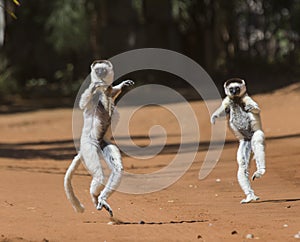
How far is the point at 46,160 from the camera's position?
17812mm

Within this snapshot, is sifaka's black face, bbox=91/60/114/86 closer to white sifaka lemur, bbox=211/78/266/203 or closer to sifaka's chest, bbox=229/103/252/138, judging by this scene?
white sifaka lemur, bbox=211/78/266/203

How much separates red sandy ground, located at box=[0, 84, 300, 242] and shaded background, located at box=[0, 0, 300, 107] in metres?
17.2

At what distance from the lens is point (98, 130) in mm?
9453

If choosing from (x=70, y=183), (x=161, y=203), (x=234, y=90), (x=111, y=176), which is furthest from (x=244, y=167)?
(x=70, y=183)

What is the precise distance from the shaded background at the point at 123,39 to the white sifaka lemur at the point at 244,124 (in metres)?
24.1

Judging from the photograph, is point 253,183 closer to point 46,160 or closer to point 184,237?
point 184,237

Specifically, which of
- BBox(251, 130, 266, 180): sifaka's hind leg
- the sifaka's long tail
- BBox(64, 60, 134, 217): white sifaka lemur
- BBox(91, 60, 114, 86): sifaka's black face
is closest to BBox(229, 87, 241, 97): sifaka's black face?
BBox(251, 130, 266, 180): sifaka's hind leg

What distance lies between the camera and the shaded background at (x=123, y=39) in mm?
37250

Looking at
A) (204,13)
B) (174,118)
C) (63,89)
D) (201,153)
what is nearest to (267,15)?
(204,13)

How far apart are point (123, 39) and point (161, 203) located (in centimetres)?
2690

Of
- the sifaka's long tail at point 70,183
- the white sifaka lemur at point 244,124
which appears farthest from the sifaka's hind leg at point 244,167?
the sifaka's long tail at point 70,183

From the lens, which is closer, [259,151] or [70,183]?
[70,183]

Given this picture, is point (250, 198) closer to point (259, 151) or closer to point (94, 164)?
point (259, 151)

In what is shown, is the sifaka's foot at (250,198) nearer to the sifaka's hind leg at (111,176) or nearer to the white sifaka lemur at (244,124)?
the white sifaka lemur at (244,124)
